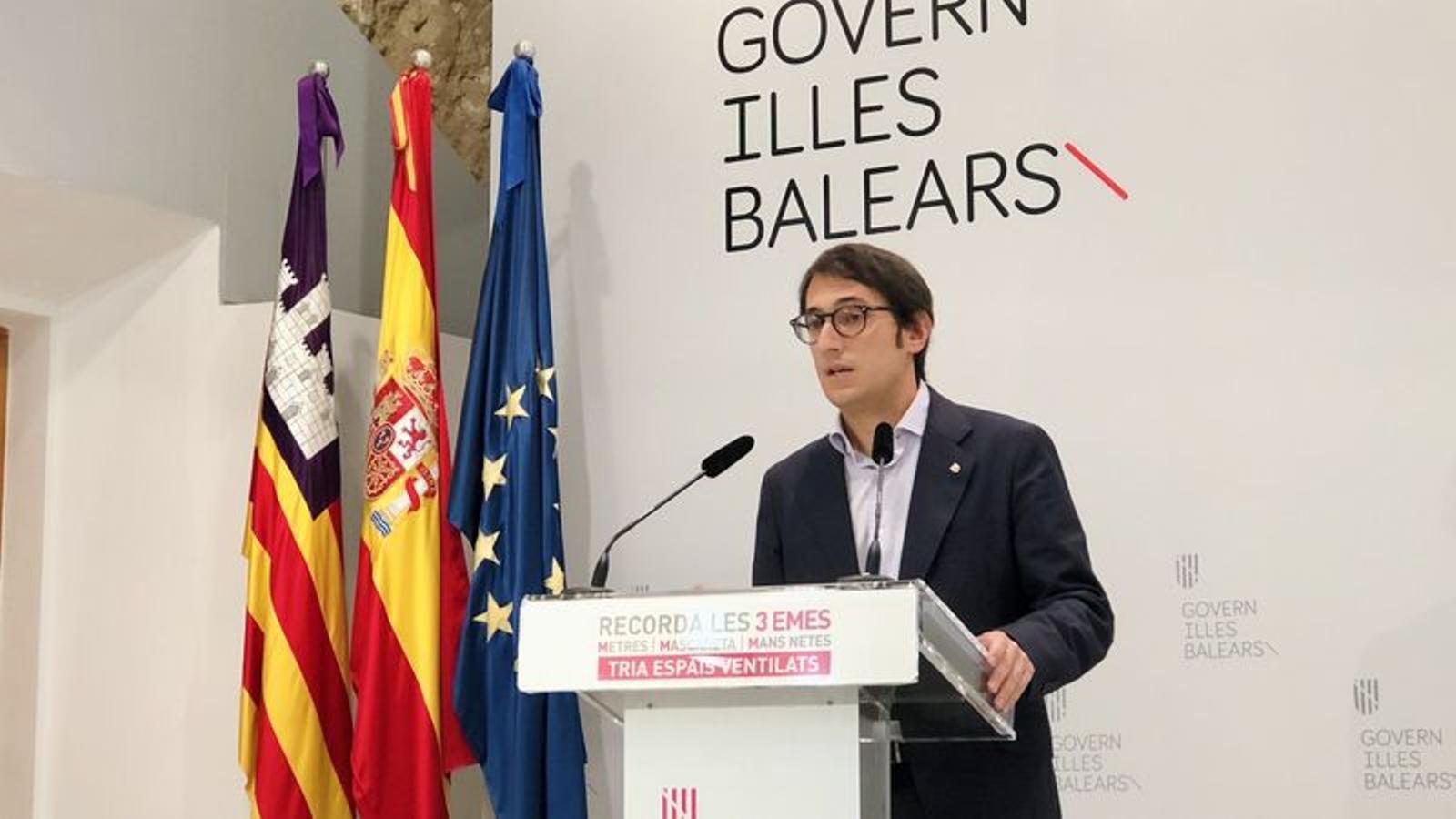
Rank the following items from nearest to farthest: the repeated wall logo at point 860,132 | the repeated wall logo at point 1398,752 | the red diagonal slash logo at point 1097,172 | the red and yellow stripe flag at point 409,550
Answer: the repeated wall logo at point 1398,752 → the red diagonal slash logo at point 1097,172 → the repeated wall logo at point 860,132 → the red and yellow stripe flag at point 409,550

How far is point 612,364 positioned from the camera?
433cm

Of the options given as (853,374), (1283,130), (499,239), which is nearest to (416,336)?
(499,239)

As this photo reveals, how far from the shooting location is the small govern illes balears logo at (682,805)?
2115 mm

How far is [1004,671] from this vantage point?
231 centimetres

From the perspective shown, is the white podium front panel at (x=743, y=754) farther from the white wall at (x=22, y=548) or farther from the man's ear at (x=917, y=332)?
the white wall at (x=22, y=548)

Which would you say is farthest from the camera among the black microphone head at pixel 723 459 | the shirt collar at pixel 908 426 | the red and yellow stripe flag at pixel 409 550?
the red and yellow stripe flag at pixel 409 550

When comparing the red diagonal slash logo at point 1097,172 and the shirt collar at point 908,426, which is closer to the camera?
the shirt collar at point 908,426

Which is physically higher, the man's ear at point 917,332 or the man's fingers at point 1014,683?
the man's ear at point 917,332

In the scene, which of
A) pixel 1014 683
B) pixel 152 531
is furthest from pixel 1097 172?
pixel 152 531

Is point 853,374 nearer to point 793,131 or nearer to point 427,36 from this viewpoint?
point 793,131

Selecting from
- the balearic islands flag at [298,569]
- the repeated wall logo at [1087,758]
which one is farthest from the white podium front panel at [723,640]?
the balearic islands flag at [298,569]

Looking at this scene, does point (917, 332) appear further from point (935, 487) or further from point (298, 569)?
point (298, 569)

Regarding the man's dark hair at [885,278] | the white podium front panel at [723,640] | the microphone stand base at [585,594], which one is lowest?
the white podium front panel at [723,640]

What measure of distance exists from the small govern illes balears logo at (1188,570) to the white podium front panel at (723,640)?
5.81ft
